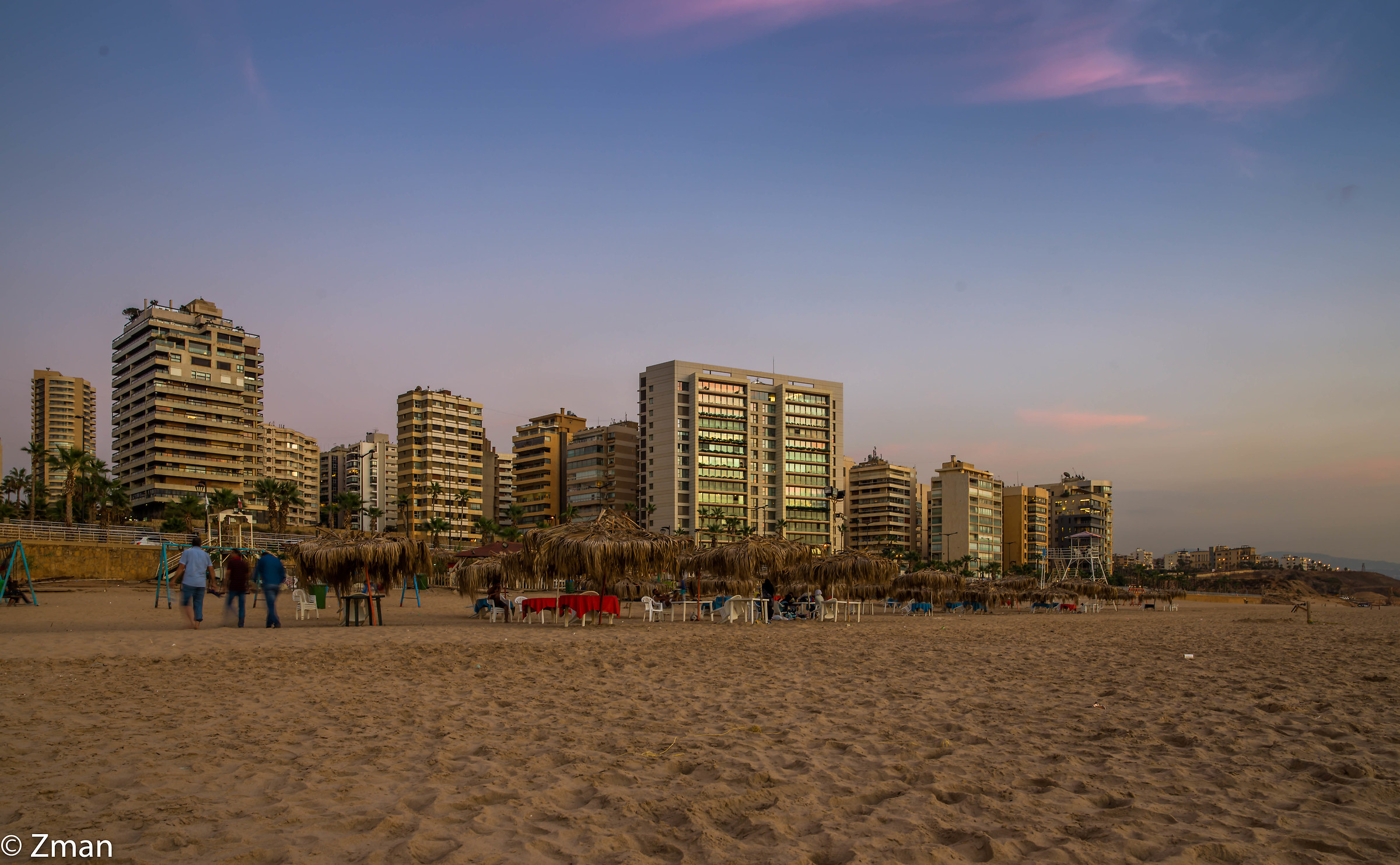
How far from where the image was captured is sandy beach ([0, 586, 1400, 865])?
392cm

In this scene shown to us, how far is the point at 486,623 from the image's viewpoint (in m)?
19.7

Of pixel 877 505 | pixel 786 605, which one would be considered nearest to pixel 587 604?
pixel 786 605

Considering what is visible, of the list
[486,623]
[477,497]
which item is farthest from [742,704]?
[477,497]

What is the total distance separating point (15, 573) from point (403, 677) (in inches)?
1042

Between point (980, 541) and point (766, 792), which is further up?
point (766, 792)

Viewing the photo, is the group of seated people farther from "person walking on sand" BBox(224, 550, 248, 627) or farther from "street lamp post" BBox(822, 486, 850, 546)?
"street lamp post" BBox(822, 486, 850, 546)

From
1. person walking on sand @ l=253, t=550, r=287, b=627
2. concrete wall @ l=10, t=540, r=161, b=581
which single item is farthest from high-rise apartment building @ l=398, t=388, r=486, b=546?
person walking on sand @ l=253, t=550, r=287, b=627

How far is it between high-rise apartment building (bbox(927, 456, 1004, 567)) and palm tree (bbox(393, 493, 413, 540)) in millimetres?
69968

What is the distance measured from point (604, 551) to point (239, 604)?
261 inches

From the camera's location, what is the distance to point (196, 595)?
1438cm

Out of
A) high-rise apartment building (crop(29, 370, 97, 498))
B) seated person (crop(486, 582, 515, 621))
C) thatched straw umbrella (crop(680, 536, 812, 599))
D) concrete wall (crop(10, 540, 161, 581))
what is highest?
A: high-rise apartment building (crop(29, 370, 97, 498))

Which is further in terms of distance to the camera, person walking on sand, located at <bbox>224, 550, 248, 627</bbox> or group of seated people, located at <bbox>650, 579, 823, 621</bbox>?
group of seated people, located at <bbox>650, 579, 823, 621</bbox>

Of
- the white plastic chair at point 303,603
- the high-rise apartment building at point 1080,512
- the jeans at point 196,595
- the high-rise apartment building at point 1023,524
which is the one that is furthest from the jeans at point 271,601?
the high-rise apartment building at point 1080,512

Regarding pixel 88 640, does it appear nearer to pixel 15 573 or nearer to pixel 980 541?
pixel 15 573
